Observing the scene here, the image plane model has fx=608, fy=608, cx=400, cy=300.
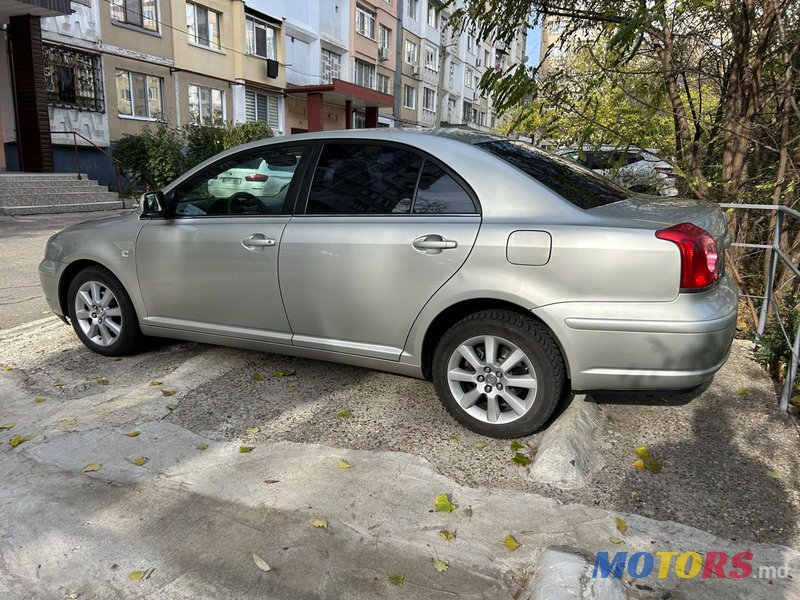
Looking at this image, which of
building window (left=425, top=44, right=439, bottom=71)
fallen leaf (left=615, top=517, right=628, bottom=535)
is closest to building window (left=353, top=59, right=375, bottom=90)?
building window (left=425, top=44, right=439, bottom=71)

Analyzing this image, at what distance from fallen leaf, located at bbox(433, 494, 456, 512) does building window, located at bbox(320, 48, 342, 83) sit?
95.3 feet

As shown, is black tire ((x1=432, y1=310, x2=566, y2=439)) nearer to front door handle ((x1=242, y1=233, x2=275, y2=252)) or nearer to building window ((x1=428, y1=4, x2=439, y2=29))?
front door handle ((x1=242, y1=233, x2=275, y2=252))

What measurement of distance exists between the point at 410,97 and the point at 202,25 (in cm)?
2038

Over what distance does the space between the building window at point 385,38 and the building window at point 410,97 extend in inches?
146

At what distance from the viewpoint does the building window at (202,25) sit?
842 inches

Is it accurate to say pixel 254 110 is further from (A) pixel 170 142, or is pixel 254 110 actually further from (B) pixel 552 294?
(B) pixel 552 294

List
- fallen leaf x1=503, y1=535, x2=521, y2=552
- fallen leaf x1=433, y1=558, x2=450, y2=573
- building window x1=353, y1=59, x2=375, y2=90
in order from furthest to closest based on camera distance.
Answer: building window x1=353, y1=59, x2=375, y2=90
fallen leaf x1=503, y1=535, x2=521, y2=552
fallen leaf x1=433, y1=558, x2=450, y2=573

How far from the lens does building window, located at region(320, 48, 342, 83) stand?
2940 centimetres

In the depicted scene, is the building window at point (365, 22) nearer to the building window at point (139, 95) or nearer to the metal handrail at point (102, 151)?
the building window at point (139, 95)

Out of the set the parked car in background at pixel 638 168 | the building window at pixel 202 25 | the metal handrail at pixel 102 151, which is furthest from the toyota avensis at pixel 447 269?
the building window at pixel 202 25

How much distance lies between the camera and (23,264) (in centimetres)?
815

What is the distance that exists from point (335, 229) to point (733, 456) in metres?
2.48

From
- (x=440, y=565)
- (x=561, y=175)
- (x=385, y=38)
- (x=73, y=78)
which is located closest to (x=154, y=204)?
(x=561, y=175)

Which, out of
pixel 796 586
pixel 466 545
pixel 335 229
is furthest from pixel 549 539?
pixel 335 229
